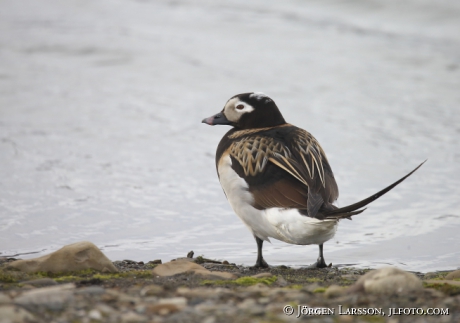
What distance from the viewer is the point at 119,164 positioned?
10953 mm

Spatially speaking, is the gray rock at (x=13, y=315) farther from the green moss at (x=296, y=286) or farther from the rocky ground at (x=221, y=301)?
the green moss at (x=296, y=286)

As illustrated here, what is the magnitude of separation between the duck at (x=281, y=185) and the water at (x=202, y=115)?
42.4 inches

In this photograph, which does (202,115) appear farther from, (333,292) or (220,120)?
(333,292)

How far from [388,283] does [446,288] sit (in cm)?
61

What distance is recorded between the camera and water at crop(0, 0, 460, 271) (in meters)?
8.09

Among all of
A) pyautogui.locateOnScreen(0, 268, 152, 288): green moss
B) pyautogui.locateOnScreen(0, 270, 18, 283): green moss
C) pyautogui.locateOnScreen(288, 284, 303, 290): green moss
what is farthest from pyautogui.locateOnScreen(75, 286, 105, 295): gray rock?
pyautogui.locateOnScreen(288, 284, 303, 290): green moss

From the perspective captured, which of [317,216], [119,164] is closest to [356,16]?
[119,164]

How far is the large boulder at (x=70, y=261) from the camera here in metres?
5.71

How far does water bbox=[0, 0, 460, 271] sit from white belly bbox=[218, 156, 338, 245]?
3.09 ft

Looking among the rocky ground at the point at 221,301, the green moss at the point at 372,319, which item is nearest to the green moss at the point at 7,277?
the rocky ground at the point at 221,301

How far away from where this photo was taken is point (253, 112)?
23.9ft

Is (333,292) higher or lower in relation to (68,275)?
lower

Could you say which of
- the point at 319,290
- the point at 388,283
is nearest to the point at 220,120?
the point at 319,290

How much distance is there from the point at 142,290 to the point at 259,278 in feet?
4.35
